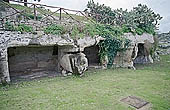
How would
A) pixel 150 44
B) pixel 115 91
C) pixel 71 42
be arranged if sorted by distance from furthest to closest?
pixel 150 44, pixel 71 42, pixel 115 91

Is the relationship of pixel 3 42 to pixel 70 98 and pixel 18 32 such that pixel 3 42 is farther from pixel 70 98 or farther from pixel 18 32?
pixel 70 98

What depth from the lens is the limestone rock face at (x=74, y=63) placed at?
9.27m

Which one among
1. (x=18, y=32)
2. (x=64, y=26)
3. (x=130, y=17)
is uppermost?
(x=130, y=17)

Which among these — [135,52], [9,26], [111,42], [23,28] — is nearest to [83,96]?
[23,28]

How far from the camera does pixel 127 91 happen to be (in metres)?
6.56

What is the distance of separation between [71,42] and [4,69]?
3969mm

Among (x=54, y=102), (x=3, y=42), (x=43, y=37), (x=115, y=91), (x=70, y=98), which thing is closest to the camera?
(x=54, y=102)

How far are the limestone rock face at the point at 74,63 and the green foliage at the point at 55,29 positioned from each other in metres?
1.65

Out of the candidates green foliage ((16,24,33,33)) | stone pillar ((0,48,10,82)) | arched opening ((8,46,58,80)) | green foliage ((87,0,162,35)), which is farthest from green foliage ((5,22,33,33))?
green foliage ((87,0,162,35))

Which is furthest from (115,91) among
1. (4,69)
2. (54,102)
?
(4,69)

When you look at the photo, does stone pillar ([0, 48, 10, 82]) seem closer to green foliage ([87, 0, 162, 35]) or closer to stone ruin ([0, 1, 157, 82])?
stone ruin ([0, 1, 157, 82])

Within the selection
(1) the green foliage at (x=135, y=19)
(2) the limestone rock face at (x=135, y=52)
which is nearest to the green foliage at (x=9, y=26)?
(1) the green foliage at (x=135, y=19)

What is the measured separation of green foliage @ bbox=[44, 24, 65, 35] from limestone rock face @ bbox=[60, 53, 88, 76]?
5.41 feet

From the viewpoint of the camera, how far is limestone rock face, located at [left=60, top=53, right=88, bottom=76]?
9266 millimetres
